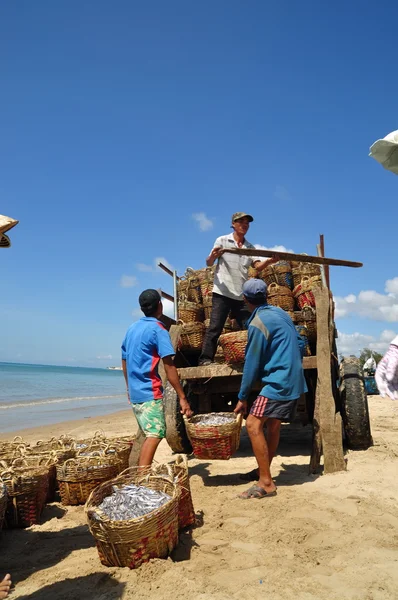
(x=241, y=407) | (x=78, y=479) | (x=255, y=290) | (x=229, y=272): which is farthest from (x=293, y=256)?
(x=78, y=479)

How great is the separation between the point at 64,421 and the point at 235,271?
9.26 meters

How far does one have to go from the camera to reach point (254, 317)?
13.3 ft

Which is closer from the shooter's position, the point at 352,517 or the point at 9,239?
the point at 9,239

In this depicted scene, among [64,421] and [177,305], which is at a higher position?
[177,305]

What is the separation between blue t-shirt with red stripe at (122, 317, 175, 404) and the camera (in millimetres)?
3760

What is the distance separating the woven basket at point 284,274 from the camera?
6.62 meters

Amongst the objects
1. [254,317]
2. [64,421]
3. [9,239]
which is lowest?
[64,421]

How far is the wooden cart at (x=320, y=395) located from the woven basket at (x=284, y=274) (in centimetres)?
56

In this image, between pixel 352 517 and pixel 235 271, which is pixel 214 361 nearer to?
pixel 235 271

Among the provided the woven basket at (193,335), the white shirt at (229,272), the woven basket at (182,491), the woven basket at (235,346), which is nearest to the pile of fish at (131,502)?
the woven basket at (182,491)

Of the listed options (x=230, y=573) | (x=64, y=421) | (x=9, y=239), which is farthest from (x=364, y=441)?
(x=64, y=421)

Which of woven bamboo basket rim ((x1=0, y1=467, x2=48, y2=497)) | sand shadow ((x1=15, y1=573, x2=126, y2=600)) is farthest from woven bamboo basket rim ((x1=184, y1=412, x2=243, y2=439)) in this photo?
sand shadow ((x1=15, y1=573, x2=126, y2=600))

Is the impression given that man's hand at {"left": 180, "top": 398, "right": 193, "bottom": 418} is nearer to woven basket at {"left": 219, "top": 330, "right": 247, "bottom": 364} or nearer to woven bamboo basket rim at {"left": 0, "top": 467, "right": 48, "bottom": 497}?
woven basket at {"left": 219, "top": 330, "right": 247, "bottom": 364}

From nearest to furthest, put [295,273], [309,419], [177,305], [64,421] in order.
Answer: [309,419] → [295,273] → [177,305] → [64,421]
